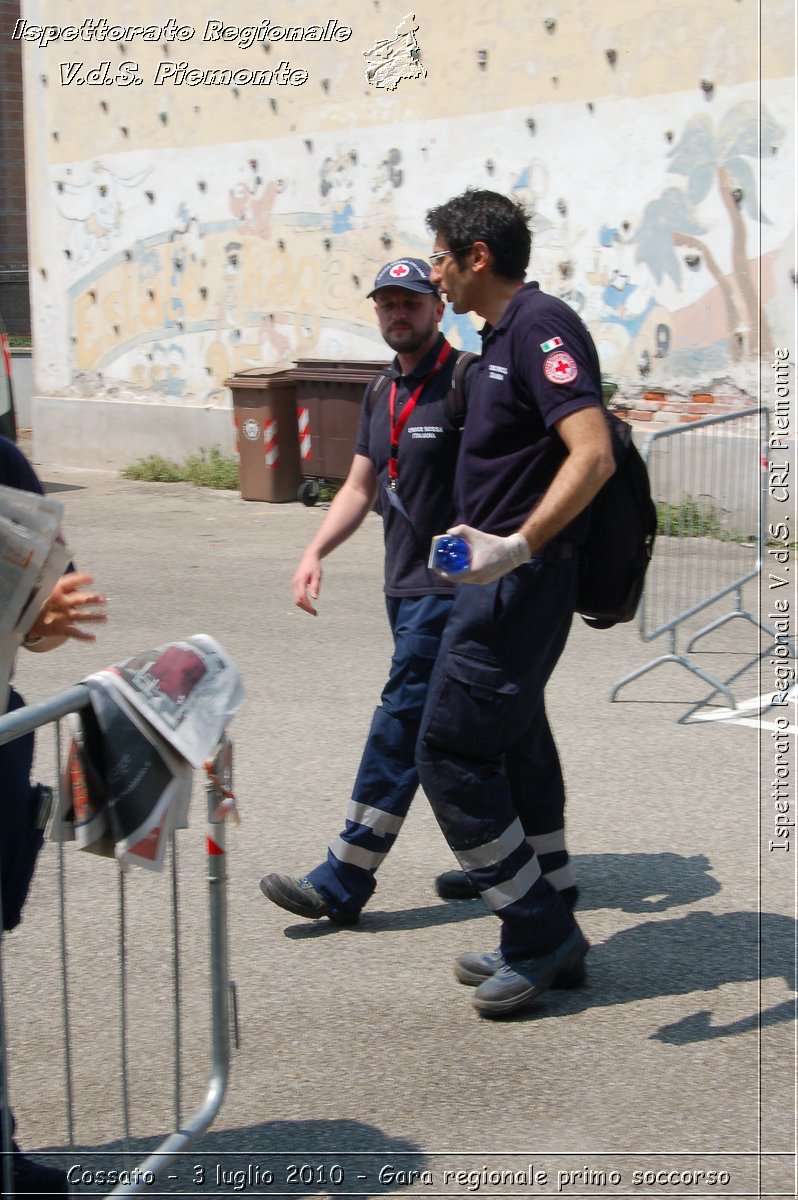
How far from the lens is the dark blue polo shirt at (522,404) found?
3.55m

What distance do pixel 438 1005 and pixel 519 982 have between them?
0.83ft

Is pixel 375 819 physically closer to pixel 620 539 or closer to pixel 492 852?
pixel 492 852

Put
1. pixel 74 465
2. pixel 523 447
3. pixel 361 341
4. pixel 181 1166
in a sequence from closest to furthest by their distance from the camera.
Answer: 1. pixel 181 1166
2. pixel 523 447
3. pixel 361 341
4. pixel 74 465

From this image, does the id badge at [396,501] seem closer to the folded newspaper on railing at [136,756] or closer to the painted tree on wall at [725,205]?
the folded newspaper on railing at [136,756]

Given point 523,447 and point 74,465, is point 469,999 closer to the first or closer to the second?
point 523,447

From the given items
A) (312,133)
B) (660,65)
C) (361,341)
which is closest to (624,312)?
(660,65)

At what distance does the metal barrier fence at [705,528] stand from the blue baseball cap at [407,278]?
3.03m

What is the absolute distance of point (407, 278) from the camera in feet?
14.4

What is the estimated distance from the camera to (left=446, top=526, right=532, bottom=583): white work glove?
133 inches

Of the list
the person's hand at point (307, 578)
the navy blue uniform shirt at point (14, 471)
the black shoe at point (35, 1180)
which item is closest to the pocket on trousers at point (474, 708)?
the person's hand at point (307, 578)

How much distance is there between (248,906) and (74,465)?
40.2 ft

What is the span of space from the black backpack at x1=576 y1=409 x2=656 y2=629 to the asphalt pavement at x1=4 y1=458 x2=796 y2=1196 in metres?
1.13

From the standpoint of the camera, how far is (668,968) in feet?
13.6

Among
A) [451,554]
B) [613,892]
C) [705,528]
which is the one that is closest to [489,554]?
A: [451,554]
